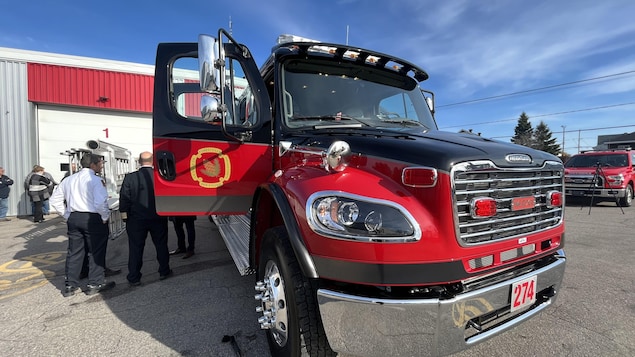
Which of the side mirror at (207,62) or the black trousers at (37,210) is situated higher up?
the side mirror at (207,62)

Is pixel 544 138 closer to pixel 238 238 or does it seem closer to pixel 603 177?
pixel 603 177

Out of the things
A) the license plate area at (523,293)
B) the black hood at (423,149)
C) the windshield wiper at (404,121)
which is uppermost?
the windshield wiper at (404,121)

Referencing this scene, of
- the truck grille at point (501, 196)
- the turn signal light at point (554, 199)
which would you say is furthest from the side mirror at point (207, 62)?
the turn signal light at point (554, 199)

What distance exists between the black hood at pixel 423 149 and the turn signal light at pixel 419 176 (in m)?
0.04

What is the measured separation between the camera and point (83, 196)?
390cm

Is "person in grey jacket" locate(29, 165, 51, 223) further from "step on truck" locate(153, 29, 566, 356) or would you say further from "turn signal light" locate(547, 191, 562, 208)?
"turn signal light" locate(547, 191, 562, 208)

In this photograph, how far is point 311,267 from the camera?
1847 millimetres

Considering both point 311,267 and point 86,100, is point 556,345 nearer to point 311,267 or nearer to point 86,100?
point 311,267

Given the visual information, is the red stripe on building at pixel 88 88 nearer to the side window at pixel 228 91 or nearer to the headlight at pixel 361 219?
the side window at pixel 228 91

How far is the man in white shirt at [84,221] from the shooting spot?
3891mm

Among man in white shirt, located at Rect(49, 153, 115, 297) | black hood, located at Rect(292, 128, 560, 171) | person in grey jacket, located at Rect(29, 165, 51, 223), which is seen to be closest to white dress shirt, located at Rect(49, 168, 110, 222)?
man in white shirt, located at Rect(49, 153, 115, 297)

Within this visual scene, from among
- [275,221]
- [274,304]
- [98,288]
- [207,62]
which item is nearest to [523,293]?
[274,304]

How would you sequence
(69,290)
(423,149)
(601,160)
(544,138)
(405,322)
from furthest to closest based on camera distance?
1. (544,138)
2. (601,160)
3. (69,290)
4. (423,149)
5. (405,322)

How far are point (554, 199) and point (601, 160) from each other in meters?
12.0
